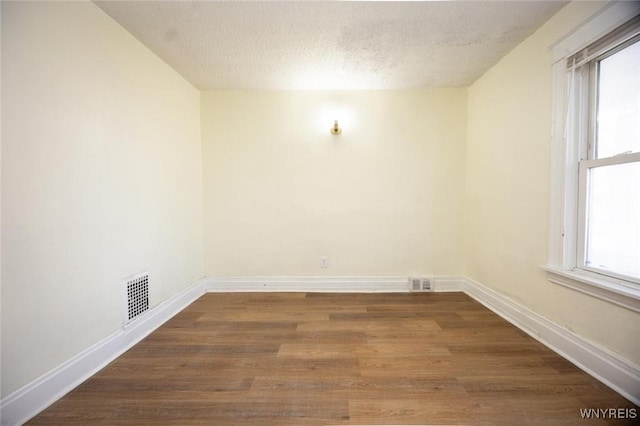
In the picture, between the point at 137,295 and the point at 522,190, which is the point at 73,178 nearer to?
the point at 137,295

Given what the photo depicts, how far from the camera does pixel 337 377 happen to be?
151 centimetres

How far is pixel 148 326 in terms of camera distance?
2.06 meters

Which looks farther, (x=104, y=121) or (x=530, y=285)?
(x=530, y=285)

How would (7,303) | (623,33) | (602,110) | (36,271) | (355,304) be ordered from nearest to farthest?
(7,303) < (36,271) < (623,33) < (602,110) < (355,304)

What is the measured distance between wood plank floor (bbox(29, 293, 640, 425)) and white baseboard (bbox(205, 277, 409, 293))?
643 millimetres

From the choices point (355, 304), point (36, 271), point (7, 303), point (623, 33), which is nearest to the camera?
point (7, 303)

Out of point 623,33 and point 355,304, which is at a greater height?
point 623,33

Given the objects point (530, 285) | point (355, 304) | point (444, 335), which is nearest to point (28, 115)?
point (355, 304)

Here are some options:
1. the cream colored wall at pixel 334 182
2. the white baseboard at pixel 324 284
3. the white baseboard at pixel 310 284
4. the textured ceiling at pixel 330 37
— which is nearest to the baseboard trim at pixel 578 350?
the white baseboard at pixel 324 284

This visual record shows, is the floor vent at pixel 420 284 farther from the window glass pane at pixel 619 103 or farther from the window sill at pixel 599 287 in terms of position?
the window glass pane at pixel 619 103

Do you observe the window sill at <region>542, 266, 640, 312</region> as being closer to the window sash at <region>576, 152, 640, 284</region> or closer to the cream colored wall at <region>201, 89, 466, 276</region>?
the window sash at <region>576, 152, 640, 284</region>

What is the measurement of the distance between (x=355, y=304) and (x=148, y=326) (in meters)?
1.88

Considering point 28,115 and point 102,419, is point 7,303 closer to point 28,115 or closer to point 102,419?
point 102,419

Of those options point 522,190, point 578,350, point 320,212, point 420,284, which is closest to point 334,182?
point 320,212
